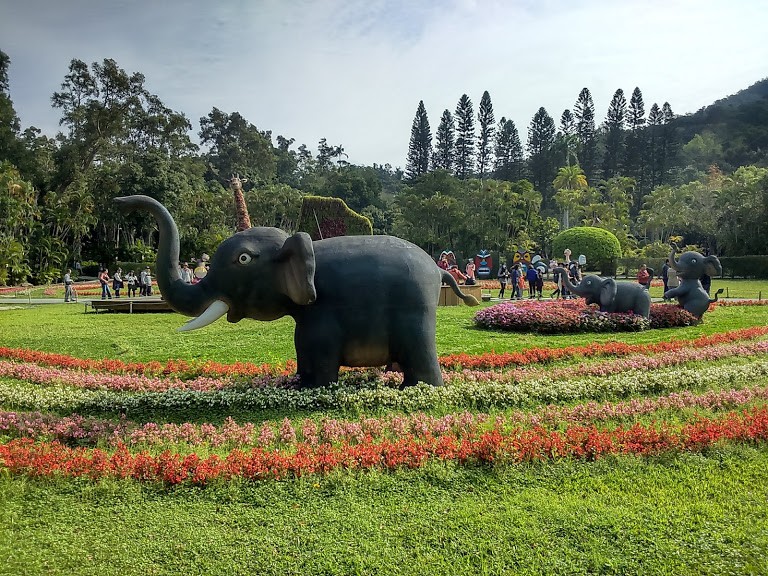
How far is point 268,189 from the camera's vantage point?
53750 millimetres

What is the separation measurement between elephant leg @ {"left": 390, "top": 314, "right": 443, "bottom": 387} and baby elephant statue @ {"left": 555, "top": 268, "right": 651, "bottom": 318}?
8116mm

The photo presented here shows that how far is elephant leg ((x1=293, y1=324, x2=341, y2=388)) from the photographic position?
6.30m

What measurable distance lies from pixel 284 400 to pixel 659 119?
9043 cm

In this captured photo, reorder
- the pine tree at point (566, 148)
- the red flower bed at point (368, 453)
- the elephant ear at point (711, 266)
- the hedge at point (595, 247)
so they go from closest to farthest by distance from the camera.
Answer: the red flower bed at point (368, 453) → the elephant ear at point (711, 266) → the hedge at point (595, 247) → the pine tree at point (566, 148)

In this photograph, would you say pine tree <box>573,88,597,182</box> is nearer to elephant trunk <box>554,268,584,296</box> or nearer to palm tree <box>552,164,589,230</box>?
palm tree <box>552,164,589,230</box>

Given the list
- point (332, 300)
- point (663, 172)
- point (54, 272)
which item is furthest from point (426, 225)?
point (332, 300)

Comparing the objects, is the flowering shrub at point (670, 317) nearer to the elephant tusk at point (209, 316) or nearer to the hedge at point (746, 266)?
the elephant tusk at point (209, 316)

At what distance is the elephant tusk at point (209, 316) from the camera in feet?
19.3

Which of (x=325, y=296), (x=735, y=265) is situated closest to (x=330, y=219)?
(x=325, y=296)

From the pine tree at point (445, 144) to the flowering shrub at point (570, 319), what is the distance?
66448 millimetres

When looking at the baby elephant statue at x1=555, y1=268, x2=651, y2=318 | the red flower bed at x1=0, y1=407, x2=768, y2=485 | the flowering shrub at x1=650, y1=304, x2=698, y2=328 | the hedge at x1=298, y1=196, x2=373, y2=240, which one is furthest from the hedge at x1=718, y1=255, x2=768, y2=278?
the red flower bed at x1=0, y1=407, x2=768, y2=485

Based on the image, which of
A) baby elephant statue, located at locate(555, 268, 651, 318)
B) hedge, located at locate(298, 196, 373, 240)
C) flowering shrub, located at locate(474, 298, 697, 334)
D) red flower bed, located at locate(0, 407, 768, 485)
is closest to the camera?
red flower bed, located at locate(0, 407, 768, 485)

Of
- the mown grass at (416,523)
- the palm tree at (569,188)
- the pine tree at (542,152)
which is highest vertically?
the pine tree at (542,152)

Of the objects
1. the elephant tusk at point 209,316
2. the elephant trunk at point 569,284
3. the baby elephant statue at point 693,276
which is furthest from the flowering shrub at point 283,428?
the baby elephant statue at point 693,276
